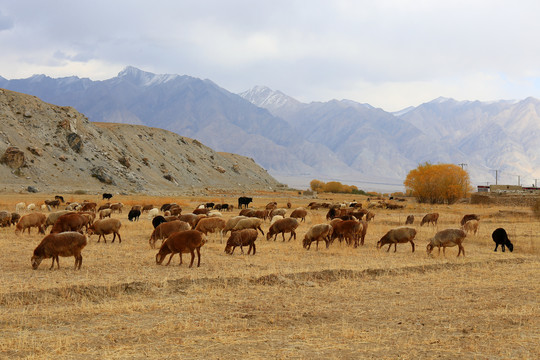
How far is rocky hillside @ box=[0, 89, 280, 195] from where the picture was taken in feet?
236

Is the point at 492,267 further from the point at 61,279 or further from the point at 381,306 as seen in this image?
the point at 61,279

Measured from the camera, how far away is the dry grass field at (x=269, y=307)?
8102 mm

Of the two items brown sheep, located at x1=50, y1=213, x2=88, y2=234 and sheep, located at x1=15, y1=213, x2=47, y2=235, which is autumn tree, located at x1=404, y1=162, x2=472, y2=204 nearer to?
sheep, located at x1=15, y1=213, x2=47, y2=235

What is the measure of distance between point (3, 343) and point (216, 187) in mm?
104361

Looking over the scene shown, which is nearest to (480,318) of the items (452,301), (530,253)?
(452,301)

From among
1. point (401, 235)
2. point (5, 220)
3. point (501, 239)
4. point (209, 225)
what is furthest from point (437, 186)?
point (5, 220)

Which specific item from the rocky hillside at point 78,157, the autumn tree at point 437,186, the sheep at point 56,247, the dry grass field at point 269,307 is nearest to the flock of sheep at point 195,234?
the sheep at point 56,247

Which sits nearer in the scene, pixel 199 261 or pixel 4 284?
pixel 4 284

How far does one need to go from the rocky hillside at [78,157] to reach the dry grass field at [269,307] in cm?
5795

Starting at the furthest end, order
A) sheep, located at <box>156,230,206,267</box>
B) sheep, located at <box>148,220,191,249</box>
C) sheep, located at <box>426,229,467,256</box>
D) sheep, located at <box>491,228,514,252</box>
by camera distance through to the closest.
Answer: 1. sheep, located at <box>491,228,514,252</box>
2. sheep, located at <box>148,220,191,249</box>
3. sheep, located at <box>426,229,467,256</box>
4. sheep, located at <box>156,230,206,267</box>

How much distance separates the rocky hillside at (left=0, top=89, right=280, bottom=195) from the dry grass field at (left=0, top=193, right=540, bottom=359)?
2282 inches

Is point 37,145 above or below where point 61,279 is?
above

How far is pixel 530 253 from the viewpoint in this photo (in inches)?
838

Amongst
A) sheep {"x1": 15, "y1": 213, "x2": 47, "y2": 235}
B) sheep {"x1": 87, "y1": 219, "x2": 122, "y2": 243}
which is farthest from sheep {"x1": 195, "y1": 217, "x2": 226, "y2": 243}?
sheep {"x1": 15, "y1": 213, "x2": 47, "y2": 235}
